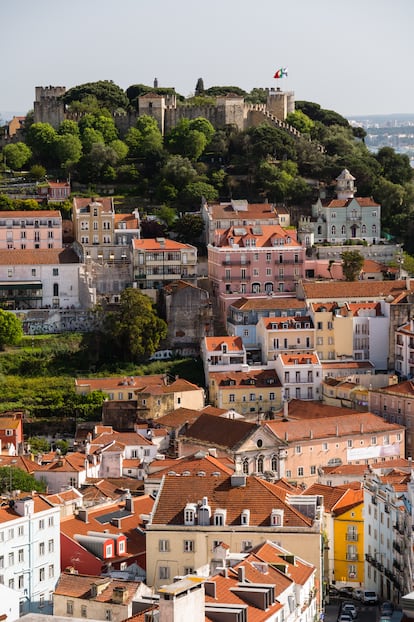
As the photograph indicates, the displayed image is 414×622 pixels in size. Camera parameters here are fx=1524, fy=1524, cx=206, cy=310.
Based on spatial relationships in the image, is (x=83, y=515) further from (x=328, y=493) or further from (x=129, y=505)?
(x=328, y=493)

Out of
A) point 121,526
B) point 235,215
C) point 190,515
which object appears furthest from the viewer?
point 235,215

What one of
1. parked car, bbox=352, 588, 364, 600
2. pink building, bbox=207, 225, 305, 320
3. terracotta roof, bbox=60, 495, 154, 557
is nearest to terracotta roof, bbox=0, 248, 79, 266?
pink building, bbox=207, 225, 305, 320

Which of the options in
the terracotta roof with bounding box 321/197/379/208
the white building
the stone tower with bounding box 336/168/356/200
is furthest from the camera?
the stone tower with bounding box 336/168/356/200

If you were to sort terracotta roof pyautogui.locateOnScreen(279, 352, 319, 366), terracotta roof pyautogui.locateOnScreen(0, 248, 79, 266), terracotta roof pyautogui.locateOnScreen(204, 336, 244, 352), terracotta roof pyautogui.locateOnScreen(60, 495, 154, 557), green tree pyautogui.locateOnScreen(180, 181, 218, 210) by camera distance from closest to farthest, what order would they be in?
terracotta roof pyautogui.locateOnScreen(60, 495, 154, 557) → terracotta roof pyautogui.locateOnScreen(279, 352, 319, 366) → terracotta roof pyautogui.locateOnScreen(204, 336, 244, 352) → terracotta roof pyautogui.locateOnScreen(0, 248, 79, 266) → green tree pyautogui.locateOnScreen(180, 181, 218, 210)

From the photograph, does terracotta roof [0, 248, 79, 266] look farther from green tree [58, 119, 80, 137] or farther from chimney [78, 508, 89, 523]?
chimney [78, 508, 89, 523]

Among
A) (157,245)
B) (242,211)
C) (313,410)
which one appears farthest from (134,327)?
(242,211)

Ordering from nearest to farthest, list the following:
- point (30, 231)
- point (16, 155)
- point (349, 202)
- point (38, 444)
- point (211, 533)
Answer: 1. point (211, 533)
2. point (38, 444)
3. point (30, 231)
4. point (349, 202)
5. point (16, 155)
